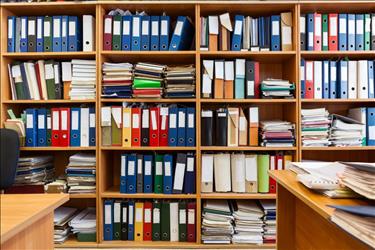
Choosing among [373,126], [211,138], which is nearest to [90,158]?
[211,138]

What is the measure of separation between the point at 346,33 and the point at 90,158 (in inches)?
93.2

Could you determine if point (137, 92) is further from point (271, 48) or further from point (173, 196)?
point (271, 48)

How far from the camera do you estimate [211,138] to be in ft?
8.66

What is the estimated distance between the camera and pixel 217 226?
259 centimetres

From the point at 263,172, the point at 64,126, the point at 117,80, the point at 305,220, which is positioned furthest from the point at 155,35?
the point at 305,220

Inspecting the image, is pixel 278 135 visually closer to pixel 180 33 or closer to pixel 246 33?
pixel 246 33

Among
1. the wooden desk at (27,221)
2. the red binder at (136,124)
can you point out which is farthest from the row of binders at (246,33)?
the wooden desk at (27,221)

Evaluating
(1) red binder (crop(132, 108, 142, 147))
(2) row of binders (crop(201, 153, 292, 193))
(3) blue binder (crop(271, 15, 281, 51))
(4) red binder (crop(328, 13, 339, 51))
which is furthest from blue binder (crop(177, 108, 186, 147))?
(4) red binder (crop(328, 13, 339, 51))

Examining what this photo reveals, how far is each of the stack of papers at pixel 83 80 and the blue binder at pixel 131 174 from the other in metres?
0.62

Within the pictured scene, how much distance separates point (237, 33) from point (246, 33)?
3.2 inches

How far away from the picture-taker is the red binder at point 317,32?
2635 mm

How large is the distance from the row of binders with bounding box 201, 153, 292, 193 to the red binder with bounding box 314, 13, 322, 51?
95cm

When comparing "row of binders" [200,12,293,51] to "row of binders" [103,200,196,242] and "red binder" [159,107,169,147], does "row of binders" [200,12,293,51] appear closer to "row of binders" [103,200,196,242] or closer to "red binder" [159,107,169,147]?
"red binder" [159,107,169,147]

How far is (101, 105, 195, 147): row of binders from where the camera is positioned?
263 cm
